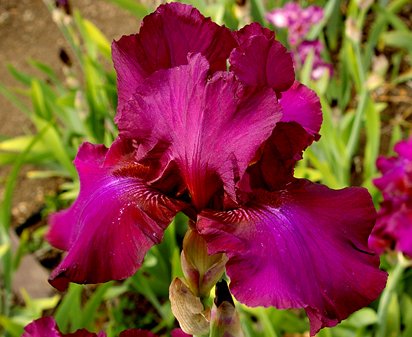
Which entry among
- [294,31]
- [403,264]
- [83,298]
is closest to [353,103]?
[294,31]

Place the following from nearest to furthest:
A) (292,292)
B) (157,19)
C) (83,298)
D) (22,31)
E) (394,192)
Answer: (292,292), (157,19), (394,192), (83,298), (22,31)

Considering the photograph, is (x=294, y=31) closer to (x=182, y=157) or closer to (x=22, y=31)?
(x=182, y=157)

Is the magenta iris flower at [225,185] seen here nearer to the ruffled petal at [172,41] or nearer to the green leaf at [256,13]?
the ruffled petal at [172,41]

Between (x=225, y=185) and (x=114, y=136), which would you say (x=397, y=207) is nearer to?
(x=225, y=185)

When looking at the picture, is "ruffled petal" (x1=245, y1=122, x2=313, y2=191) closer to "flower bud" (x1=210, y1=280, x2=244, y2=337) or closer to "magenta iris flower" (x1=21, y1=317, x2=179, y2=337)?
"flower bud" (x1=210, y1=280, x2=244, y2=337)

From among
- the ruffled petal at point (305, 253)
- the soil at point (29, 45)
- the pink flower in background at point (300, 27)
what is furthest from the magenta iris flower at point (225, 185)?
the soil at point (29, 45)

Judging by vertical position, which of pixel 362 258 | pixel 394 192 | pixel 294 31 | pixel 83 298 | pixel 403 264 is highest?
pixel 294 31
